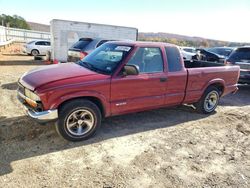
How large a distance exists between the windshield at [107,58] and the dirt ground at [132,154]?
1285 mm

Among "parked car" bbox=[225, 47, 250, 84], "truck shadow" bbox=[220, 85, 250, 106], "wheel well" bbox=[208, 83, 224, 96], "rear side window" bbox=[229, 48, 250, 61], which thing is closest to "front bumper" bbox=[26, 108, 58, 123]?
"wheel well" bbox=[208, 83, 224, 96]

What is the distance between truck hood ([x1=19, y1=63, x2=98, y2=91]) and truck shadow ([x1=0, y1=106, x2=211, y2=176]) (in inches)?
38.2

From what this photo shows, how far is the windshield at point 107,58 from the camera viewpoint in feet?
14.6

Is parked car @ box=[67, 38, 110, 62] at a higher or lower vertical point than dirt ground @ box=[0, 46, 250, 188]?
higher

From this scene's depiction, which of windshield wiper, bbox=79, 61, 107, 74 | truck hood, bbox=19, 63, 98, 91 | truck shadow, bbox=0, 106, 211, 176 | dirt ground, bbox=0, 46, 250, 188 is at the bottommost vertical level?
dirt ground, bbox=0, 46, 250, 188

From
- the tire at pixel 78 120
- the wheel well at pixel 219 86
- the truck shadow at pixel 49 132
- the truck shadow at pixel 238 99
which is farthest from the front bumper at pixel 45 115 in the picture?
the truck shadow at pixel 238 99

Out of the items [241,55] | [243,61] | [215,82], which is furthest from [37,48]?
[215,82]

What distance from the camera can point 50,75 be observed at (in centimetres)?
413

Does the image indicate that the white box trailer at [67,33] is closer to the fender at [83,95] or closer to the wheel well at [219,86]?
the wheel well at [219,86]

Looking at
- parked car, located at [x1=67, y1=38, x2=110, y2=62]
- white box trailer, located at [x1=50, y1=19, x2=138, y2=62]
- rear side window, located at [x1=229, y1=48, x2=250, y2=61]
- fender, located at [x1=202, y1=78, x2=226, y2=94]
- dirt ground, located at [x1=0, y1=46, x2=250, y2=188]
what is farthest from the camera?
white box trailer, located at [x1=50, y1=19, x2=138, y2=62]

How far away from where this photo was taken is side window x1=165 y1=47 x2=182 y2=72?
5057 mm

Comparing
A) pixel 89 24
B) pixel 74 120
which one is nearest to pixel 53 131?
pixel 74 120

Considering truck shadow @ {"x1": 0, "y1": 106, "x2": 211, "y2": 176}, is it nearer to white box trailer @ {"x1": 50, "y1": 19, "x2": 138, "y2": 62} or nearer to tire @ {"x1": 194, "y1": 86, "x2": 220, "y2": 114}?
tire @ {"x1": 194, "y1": 86, "x2": 220, "y2": 114}

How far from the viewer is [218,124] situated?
217 inches
